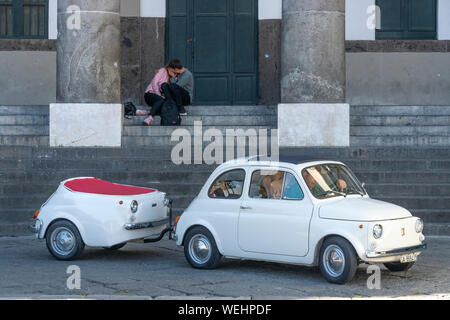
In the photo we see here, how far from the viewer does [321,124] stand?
637 inches

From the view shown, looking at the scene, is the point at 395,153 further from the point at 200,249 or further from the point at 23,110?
the point at 23,110

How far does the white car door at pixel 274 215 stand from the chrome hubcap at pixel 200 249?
0.48 m

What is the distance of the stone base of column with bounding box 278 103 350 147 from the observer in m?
16.2

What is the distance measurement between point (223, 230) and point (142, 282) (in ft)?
4.47

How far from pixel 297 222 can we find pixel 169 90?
24.6 feet

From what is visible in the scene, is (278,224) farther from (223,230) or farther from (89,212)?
(89,212)

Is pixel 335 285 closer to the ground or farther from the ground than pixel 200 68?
closer to the ground

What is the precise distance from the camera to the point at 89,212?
11.3 metres

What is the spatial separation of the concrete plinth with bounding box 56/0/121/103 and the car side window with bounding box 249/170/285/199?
21.2 ft

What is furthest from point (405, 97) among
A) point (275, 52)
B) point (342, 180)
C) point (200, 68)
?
point (342, 180)

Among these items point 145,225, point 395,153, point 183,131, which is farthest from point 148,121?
point 145,225

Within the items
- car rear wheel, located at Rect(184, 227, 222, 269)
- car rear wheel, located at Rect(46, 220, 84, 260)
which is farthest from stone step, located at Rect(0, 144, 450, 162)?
car rear wheel, located at Rect(184, 227, 222, 269)

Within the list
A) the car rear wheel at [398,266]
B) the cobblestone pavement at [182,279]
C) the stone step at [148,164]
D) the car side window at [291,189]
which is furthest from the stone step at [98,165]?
the car rear wheel at [398,266]

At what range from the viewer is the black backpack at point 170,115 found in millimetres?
16703
